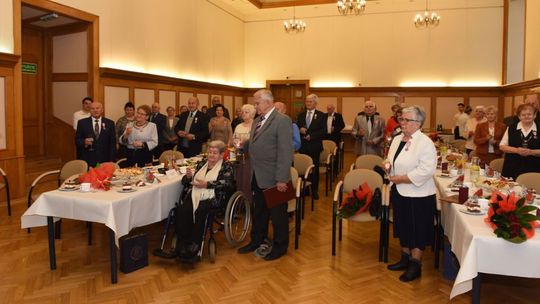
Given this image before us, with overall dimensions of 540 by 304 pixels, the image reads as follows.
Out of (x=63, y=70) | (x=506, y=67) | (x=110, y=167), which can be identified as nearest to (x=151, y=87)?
(x=63, y=70)

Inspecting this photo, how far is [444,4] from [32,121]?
41.2ft

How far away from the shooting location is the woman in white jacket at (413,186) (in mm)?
3711

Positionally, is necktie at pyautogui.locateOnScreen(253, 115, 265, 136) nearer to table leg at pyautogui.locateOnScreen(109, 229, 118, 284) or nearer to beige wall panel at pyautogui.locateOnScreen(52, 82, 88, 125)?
table leg at pyautogui.locateOnScreen(109, 229, 118, 284)

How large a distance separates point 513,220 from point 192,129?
601 centimetres

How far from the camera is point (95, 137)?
20.8ft

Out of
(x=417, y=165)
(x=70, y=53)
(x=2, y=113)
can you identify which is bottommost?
(x=417, y=165)

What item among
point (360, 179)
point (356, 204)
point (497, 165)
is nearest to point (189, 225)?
point (356, 204)

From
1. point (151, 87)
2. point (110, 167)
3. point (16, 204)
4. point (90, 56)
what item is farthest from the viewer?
point (151, 87)

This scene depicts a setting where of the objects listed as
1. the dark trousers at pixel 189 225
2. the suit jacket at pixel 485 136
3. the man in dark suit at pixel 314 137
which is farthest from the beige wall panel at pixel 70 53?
the suit jacket at pixel 485 136

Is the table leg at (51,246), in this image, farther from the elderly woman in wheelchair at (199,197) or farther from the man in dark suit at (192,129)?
the man in dark suit at (192,129)

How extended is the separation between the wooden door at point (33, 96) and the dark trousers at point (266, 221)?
283 inches

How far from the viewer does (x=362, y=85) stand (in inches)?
594

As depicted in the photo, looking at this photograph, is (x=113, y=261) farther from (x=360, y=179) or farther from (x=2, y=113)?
(x=2, y=113)

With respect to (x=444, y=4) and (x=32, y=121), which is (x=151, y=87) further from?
(x=444, y=4)
